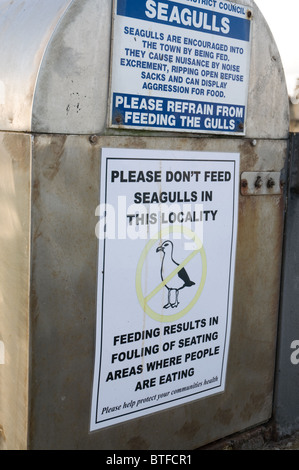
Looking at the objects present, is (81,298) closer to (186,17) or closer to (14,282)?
Result: (14,282)

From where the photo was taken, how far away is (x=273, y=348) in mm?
2646

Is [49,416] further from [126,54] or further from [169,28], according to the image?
[169,28]

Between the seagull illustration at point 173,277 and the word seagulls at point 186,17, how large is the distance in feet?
2.62

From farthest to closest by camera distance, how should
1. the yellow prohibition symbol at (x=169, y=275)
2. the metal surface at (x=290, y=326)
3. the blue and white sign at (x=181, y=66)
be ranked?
→ the metal surface at (x=290, y=326) < the yellow prohibition symbol at (x=169, y=275) < the blue and white sign at (x=181, y=66)


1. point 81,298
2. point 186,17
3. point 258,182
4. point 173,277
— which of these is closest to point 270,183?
point 258,182

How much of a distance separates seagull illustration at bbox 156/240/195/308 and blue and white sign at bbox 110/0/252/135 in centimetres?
44

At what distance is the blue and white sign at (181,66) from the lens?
1937 mm

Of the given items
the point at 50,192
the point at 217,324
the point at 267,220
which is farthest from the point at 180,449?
the point at 50,192

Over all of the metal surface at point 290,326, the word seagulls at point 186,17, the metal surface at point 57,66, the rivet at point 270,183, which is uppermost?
the word seagulls at point 186,17

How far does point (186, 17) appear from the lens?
208cm

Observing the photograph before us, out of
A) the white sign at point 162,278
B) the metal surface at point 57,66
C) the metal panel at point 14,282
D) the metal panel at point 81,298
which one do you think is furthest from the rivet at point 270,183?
the metal panel at point 14,282

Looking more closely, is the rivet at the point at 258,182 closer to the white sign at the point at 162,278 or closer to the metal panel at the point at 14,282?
the white sign at the point at 162,278

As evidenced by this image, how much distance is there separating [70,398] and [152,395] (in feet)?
1.18

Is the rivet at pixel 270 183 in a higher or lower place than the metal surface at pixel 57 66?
lower
